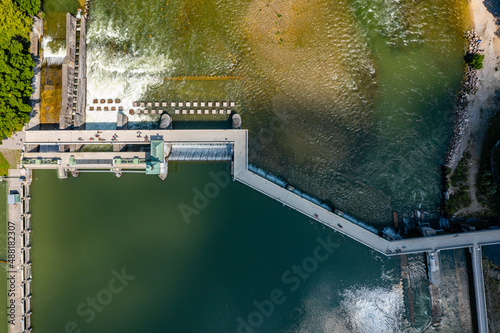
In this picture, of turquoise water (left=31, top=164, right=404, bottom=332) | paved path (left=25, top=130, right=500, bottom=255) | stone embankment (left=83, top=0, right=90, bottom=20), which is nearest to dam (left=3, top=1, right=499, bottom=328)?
paved path (left=25, top=130, right=500, bottom=255)

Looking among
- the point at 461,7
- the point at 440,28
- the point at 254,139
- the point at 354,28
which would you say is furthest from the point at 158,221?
the point at 461,7

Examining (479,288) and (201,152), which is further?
(201,152)

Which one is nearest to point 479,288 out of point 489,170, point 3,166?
point 489,170

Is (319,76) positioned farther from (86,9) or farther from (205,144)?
(86,9)

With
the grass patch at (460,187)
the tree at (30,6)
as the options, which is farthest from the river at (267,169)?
the tree at (30,6)

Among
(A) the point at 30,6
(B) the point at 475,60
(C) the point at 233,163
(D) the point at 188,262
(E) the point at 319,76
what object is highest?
(A) the point at 30,6

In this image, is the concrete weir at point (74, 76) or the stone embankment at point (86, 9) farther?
the stone embankment at point (86, 9)

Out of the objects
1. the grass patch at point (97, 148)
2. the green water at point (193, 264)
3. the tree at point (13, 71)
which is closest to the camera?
the tree at point (13, 71)

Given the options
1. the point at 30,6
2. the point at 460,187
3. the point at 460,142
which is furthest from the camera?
the point at 460,142

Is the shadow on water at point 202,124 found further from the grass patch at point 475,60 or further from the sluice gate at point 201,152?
the grass patch at point 475,60

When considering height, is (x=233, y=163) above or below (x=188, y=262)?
above
